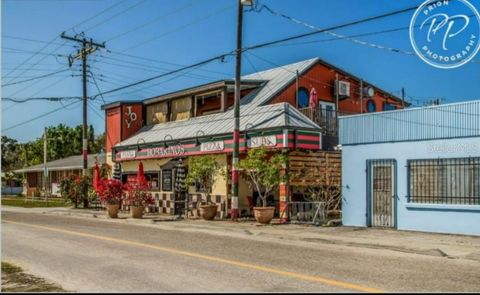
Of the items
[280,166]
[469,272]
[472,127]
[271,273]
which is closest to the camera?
[271,273]

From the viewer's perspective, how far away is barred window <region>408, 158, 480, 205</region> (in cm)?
1596

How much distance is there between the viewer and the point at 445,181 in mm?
16656

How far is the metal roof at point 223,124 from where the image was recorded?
22766 millimetres

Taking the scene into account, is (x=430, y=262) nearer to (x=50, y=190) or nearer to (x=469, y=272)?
(x=469, y=272)

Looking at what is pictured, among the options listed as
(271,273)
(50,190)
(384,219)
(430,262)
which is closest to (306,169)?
(384,219)

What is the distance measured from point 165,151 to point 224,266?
1841cm

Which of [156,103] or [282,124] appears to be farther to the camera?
[156,103]

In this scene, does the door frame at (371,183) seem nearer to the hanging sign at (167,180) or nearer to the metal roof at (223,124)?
the metal roof at (223,124)

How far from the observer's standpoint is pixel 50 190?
53875mm

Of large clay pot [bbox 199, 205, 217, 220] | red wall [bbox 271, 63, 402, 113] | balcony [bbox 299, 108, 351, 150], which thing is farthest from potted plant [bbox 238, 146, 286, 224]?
red wall [bbox 271, 63, 402, 113]

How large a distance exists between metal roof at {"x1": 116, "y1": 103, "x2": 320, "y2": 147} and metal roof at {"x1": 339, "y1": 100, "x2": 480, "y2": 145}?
3.02 metres

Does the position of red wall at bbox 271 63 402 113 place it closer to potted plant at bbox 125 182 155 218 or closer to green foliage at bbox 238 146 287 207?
green foliage at bbox 238 146 287 207

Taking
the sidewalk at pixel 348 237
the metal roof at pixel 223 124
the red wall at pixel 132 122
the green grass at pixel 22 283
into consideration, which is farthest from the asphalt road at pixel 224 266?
the red wall at pixel 132 122

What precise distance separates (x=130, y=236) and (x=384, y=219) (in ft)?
27.1
